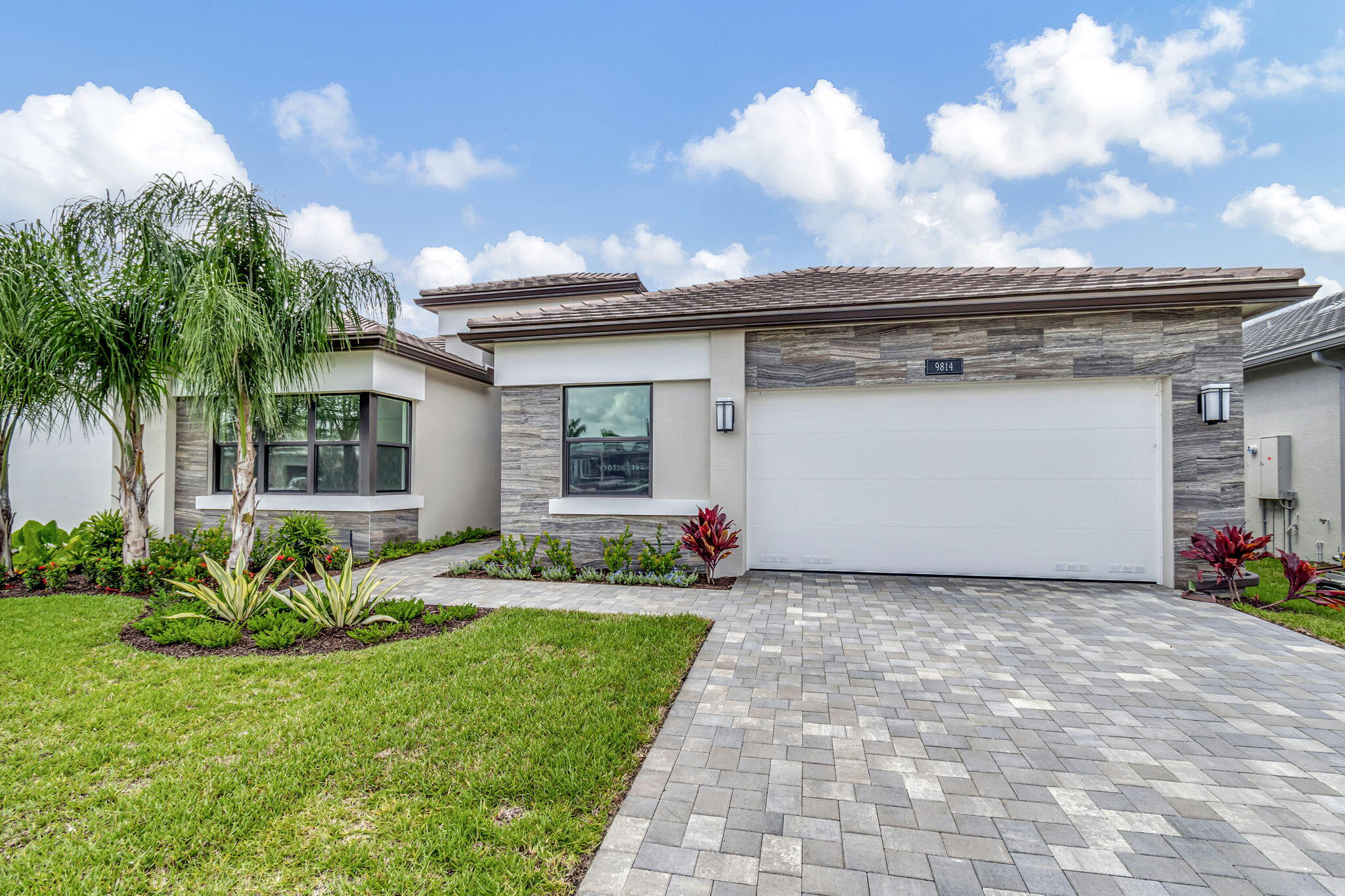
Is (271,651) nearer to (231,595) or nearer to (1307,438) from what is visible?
(231,595)

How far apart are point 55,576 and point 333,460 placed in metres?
3.27

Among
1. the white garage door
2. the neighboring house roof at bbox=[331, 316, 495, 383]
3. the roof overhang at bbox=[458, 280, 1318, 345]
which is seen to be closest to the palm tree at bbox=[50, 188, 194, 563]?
the neighboring house roof at bbox=[331, 316, 495, 383]

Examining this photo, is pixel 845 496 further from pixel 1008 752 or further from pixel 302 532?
pixel 302 532

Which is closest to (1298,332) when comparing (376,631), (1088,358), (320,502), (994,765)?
(1088,358)

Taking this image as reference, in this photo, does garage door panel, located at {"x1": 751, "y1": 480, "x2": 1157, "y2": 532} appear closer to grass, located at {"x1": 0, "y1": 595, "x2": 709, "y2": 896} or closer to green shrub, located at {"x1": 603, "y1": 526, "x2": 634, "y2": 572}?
green shrub, located at {"x1": 603, "y1": 526, "x2": 634, "y2": 572}

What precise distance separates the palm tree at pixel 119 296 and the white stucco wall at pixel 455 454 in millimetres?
3818

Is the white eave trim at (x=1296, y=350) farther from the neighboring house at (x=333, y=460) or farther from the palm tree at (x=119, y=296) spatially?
the palm tree at (x=119, y=296)

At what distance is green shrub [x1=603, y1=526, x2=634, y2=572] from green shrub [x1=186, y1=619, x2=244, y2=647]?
151 inches

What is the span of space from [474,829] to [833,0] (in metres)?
12.2

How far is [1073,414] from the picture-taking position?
6.68m

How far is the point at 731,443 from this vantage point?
7.12m

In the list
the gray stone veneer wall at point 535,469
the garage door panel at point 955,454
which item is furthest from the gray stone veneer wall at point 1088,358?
the gray stone veneer wall at point 535,469

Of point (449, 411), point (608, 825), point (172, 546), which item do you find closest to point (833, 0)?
point (449, 411)

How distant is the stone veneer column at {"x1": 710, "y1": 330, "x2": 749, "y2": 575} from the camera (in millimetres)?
7109
